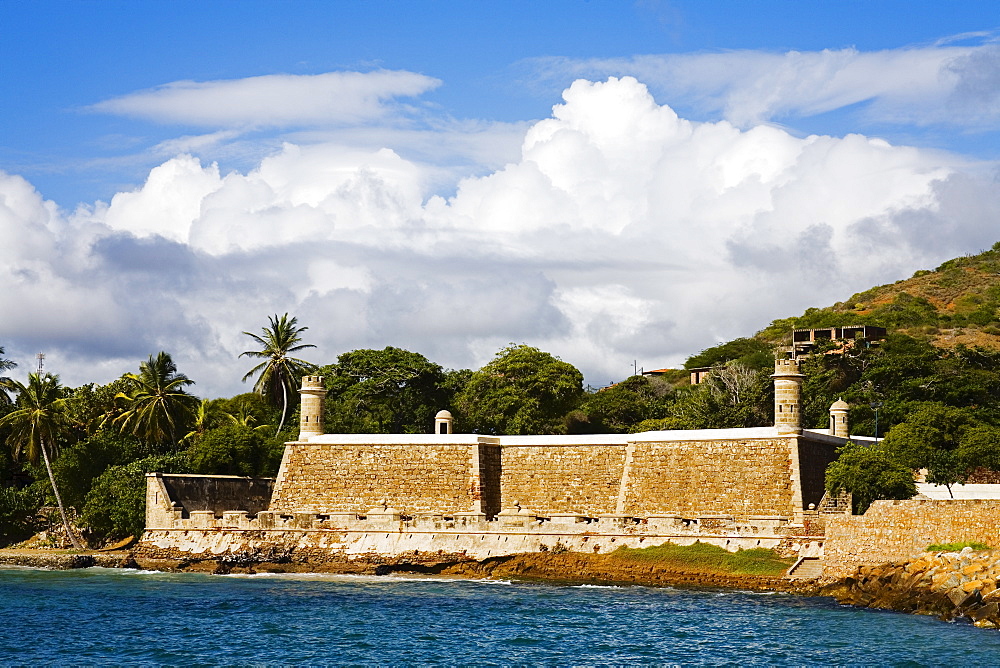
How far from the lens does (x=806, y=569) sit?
36.9 meters

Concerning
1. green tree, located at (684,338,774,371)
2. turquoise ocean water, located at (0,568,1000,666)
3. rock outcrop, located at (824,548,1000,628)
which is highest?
green tree, located at (684,338,774,371)

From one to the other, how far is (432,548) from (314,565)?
14.1 ft

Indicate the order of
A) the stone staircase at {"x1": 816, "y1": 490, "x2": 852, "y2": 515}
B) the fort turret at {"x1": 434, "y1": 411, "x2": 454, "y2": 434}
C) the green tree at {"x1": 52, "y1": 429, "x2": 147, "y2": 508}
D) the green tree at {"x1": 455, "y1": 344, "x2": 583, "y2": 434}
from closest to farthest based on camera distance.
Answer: the stone staircase at {"x1": 816, "y1": 490, "x2": 852, "y2": 515}
the fort turret at {"x1": 434, "y1": 411, "x2": 454, "y2": 434}
the green tree at {"x1": 52, "y1": 429, "x2": 147, "y2": 508}
the green tree at {"x1": 455, "y1": 344, "x2": 583, "y2": 434}

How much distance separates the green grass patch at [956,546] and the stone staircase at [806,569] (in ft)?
12.0

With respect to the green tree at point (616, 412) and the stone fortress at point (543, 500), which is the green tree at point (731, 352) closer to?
the green tree at point (616, 412)

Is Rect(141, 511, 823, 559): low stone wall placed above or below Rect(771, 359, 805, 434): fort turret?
below

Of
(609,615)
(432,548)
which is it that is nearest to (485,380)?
(432,548)

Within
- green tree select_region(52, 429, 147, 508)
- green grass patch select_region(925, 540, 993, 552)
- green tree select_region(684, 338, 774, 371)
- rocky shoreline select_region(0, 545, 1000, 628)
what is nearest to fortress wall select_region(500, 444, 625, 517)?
rocky shoreline select_region(0, 545, 1000, 628)

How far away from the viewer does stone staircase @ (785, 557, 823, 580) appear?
120ft

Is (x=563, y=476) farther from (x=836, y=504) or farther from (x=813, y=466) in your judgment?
(x=836, y=504)

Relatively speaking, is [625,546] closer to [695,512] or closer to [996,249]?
[695,512]

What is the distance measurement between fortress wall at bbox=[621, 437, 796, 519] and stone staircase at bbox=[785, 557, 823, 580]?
2.71 m

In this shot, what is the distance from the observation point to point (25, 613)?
33156 mm

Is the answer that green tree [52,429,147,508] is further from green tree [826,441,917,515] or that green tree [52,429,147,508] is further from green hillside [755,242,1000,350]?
green hillside [755,242,1000,350]
